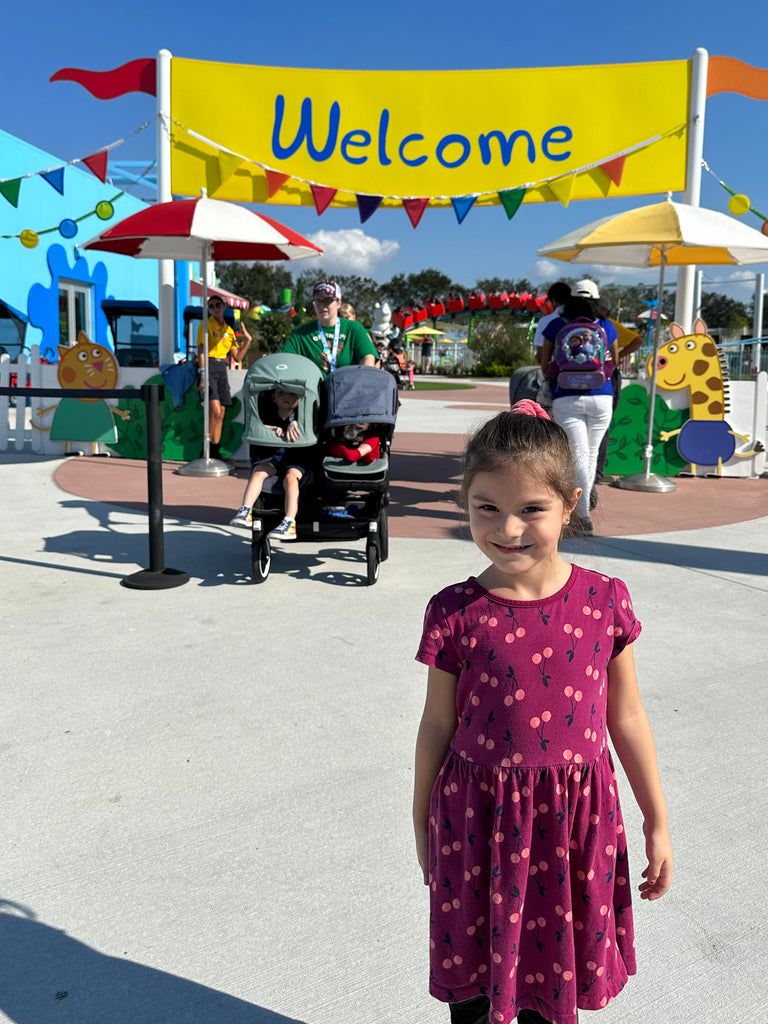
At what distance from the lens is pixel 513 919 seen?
153 centimetres

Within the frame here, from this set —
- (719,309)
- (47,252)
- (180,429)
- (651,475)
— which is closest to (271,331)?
(47,252)

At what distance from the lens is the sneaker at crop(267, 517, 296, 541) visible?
17.0ft

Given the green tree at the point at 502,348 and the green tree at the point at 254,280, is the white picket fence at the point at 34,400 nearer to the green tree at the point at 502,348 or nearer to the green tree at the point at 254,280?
the green tree at the point at 502,348

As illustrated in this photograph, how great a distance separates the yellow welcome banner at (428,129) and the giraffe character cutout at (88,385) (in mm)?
2431

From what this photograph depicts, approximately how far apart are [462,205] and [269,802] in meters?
9.29

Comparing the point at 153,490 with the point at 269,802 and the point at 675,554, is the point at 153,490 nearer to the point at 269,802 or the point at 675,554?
the point at 269,802

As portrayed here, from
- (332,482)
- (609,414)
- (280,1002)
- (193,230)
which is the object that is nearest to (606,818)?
(280,1002)

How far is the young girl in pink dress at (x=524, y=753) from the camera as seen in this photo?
1532mm

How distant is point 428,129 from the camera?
1072cm

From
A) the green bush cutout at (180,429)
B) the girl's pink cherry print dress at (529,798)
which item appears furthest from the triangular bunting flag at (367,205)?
the girl's pink cherry print dress at (529,798)

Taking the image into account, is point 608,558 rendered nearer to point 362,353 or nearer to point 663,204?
point 362,353

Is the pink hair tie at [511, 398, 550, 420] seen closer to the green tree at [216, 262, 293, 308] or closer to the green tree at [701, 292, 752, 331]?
the green tree at [216, 262, 293, 308]

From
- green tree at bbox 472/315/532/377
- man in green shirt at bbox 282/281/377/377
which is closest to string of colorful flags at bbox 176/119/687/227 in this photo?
man in green shirt at bbox 282/281/377/377

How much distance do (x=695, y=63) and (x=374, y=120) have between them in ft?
12.4
